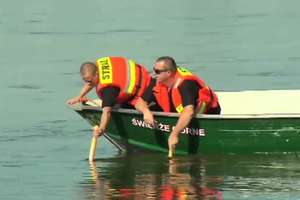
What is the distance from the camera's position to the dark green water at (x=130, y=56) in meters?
16.1

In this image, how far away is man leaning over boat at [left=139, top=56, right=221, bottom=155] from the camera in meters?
17.0

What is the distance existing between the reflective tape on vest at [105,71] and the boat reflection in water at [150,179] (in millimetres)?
1121

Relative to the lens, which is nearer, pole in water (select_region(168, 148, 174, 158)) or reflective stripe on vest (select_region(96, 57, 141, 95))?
reflective stripe on vest (select_region(96, 57, 141, 95))

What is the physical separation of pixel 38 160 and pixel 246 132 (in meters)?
2.93

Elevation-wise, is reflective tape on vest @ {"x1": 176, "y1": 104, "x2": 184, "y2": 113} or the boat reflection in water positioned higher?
reflective tape on vest @ {"x1": 176, "y1": 104, "x2": 184, "y2": 113}

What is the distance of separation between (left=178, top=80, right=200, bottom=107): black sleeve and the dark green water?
32.8 inches

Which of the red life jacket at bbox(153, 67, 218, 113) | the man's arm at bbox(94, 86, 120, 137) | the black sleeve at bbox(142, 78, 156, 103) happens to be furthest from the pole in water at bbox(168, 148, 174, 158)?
the man's arm at bbox(94, 86, 120, 137)

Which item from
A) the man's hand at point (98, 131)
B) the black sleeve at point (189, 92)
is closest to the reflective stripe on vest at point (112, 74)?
the man's hand at point (98, 131)

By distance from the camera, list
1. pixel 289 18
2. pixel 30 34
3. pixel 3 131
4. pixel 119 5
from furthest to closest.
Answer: pixel 119 5 → pixel 289 18 → pixel 30 34 → pixel 3 131

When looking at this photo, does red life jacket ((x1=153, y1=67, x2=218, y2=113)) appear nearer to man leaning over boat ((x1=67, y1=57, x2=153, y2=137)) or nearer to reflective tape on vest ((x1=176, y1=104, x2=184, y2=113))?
reflective tape on vest ((x1=176, y1=104, x2=184, y2=113))

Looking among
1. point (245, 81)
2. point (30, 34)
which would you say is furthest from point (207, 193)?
point (30, 34)

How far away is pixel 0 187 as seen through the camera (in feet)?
53.3

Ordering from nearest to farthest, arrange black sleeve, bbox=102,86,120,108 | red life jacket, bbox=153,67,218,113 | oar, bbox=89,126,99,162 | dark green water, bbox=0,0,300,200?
1. dark green water, bbox=0,0,300,200
2. red life jacket, bbox=153,67,218,113
3. black sleeve, bbox=102,86,120,108
4. oar, bbox=89,126,99,162

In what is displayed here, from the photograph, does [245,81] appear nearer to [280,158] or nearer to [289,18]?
[280,158]
